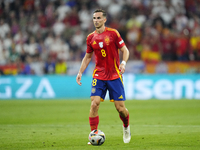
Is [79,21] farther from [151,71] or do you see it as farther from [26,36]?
[151,71]

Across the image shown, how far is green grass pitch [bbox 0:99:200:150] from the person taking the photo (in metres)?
6.72

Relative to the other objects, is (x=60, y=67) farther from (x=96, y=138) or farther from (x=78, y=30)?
(x=96, y=138)

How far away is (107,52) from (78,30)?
1483 cm

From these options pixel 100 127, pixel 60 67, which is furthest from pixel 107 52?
pixel 60 67

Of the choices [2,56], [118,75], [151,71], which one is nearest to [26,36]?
[2,56]

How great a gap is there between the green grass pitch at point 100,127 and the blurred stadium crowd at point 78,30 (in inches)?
204

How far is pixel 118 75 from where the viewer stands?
698 cm

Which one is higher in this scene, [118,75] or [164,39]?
[118,75]

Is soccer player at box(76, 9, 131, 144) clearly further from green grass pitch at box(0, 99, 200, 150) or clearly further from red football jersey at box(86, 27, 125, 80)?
green grass pitch at box(0, 99, 200, 150)

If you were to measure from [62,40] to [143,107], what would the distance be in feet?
27.9

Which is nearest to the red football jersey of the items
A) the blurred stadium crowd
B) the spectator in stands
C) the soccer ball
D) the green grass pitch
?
the soccer ball

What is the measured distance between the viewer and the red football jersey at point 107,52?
6.89 metres

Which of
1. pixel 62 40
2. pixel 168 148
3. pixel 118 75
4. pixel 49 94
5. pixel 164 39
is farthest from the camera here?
pixel 62 40

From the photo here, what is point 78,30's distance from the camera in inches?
847
